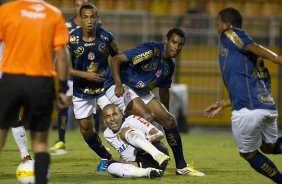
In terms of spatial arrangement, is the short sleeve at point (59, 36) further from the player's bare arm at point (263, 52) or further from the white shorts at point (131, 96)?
the white shorts at point (131, 96)

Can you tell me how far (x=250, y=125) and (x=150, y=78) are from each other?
100 inches

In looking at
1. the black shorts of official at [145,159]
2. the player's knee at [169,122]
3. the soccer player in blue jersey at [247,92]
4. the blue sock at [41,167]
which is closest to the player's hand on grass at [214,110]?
the soccer player in blue jersey at [247,92]

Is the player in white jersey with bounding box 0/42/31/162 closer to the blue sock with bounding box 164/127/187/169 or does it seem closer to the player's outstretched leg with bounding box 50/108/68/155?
the blue sock with bounding box 164/127/187/169

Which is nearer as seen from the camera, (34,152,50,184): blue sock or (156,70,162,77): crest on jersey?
(34,152,50,184): blue sock

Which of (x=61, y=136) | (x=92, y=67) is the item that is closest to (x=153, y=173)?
(x=92, y=67)

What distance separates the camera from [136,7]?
20906mm

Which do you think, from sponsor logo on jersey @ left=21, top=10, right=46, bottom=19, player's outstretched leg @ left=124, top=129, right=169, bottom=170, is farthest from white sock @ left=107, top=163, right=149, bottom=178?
sponsor logo on jersey @ left=21, top=10, right=46, bottom=19

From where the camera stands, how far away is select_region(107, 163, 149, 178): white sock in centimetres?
913

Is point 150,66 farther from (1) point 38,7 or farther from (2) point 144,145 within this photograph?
(1) point 38,7

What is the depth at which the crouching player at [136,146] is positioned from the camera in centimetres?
904

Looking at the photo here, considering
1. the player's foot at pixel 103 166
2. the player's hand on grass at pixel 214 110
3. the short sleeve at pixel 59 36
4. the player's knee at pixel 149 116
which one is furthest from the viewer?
Answer: the player's foot at pixel 103 166

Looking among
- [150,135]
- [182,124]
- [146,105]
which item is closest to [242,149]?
[150,135]

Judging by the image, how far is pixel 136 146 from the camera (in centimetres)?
909

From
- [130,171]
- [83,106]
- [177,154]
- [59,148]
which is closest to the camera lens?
[130,171]
